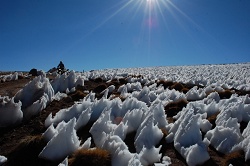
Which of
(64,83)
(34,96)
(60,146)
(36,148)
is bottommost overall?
(36,148)

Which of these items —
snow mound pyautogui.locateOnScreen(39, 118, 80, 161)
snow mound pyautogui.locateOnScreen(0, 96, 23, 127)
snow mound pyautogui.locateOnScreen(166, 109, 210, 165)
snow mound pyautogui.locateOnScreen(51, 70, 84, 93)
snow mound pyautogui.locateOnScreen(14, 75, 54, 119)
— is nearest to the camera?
snow mound pyautogui.locateOnScreen(166, 109, 210, 165)

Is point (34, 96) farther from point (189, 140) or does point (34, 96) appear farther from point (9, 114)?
point (189, 140)

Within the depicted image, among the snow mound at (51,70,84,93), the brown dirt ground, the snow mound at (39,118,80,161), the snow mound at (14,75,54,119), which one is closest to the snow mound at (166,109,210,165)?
the brown dirt ground

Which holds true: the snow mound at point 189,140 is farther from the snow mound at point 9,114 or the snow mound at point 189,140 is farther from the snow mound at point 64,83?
the snow mound at point 64,83

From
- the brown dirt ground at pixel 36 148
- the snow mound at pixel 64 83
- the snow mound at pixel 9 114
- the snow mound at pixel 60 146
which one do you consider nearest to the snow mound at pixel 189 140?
the brown dirt ground at pixel 36 148

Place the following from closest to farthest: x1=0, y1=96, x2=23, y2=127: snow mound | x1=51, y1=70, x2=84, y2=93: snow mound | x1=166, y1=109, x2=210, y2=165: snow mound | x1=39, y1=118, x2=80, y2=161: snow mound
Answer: x1=166, y1=109, x2=210, y2=165: snow mound
x1=39, y1=118, x2=80, y2=161: snow mound
x1=0, y1=96, x2=23, y2=127: snow mound
x1=51, y1=70, x2=84, y2=93: snow mound

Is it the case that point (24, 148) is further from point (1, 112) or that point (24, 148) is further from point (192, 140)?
point (192, 140)

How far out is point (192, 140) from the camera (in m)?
6.73

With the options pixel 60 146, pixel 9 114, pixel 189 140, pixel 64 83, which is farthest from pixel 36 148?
pixel 64 83

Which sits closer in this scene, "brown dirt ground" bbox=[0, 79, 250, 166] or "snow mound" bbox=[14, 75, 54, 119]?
"brown dirt ground" bbox=[0, 79, 250, 166]

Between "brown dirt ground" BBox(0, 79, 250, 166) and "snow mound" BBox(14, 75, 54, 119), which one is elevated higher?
"snow mound" BBox(14, 75, 54, 119)

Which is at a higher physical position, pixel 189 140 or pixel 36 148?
pixel 189 140

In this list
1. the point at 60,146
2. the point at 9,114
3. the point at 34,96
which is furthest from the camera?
the point at 34,96

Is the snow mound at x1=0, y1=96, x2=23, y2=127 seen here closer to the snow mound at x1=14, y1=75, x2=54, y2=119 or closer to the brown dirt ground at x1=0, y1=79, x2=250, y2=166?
the brown dirt ground at x1=0, y1=79, x2=250, y2=166
